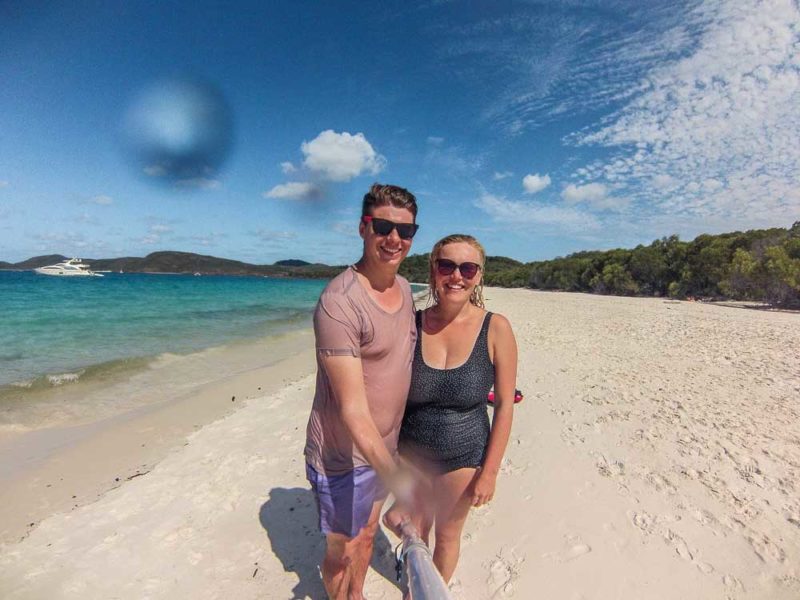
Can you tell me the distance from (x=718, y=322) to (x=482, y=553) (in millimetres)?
18244

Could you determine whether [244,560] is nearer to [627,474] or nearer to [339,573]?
[339,573]

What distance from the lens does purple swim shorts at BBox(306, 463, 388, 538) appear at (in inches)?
85.8

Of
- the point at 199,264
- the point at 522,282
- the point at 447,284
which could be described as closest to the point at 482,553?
the point at 447,284

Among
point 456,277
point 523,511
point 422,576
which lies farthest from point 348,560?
point 523,511

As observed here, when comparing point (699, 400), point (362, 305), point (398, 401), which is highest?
point (362, 305)

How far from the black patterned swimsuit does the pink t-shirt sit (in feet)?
0.40

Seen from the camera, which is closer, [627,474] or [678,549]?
[678,549]

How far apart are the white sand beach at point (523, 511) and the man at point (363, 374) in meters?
1.36

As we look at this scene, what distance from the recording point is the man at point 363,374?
180 cm

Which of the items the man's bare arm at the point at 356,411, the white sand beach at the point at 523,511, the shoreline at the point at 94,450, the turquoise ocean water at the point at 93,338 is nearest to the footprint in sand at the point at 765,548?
the white sand beach at the point at 523,511

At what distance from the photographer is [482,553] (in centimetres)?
330

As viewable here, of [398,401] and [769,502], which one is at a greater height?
[398,401]

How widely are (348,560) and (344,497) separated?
1.68 feet

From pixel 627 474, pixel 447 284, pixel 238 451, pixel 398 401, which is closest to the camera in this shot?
pixel 398 401
